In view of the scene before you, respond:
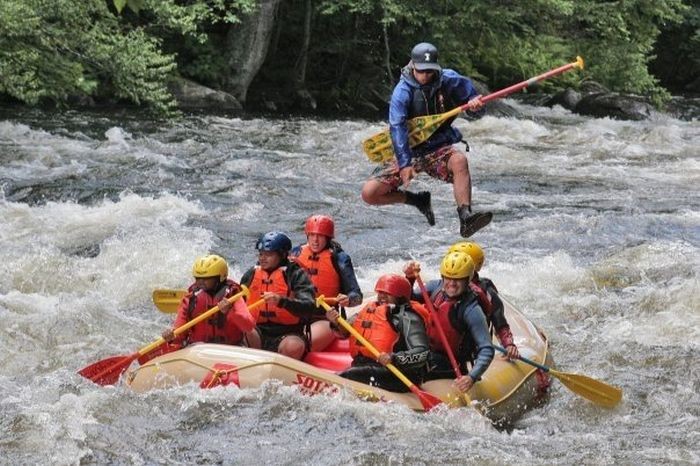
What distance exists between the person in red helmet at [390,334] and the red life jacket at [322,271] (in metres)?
0.91

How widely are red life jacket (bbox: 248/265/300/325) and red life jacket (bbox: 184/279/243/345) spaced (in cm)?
24

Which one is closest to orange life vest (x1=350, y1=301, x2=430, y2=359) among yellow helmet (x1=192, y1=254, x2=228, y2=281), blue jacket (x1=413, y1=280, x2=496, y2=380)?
blue jacket (x1=413, y1=280, x2=496, y2=380)

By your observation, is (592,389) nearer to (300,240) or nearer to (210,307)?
(210,307)

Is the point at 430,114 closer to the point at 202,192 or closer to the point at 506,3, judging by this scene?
the point at 202,192

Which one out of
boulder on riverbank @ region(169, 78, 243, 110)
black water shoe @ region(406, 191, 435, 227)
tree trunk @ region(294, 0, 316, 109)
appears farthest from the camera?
tree trunk @ region(294, 0, 316, 109)

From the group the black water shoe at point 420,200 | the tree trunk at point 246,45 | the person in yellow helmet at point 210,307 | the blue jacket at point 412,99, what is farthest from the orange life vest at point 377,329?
the tree trunk at point 246,45

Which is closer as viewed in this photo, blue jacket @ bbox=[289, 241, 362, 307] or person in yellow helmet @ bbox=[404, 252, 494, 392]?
person in yellow helmet @ bbox=[404, 252, 494, 392]

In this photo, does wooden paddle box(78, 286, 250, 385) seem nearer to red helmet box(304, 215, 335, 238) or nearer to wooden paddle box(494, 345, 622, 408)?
red helmet box(304, 215, 335, 238)

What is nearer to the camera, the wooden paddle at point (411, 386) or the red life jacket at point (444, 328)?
the wooden paddle at point (411, 386)

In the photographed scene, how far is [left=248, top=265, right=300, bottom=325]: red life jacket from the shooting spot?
7.39m

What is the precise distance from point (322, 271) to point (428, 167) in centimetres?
117

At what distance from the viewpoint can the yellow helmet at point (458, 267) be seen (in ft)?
22.6

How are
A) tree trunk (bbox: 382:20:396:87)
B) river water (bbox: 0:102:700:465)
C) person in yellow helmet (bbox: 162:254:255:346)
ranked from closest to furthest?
1. river water (bbox: 0:102:700:465)
2. person in yellow helmet (bbox: 162:254:255:346)
3. tree trunk (bbox: 382:20:396:87)

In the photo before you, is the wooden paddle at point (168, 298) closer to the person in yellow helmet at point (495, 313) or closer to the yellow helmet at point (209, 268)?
the yellow helmet at point (209, 268)
